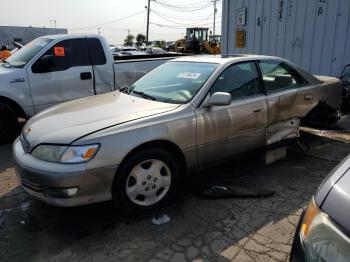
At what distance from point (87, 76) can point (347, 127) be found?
16.5 ft

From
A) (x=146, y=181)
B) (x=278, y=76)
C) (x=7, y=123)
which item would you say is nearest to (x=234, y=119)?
(x=278, y=76)

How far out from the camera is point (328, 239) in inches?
56.6

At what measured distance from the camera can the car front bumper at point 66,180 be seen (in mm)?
2795

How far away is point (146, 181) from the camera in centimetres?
323

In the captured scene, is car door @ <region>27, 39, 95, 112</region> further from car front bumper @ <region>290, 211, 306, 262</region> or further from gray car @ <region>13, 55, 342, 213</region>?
car front bumper @ <region>290, 211, 306, 262</region>

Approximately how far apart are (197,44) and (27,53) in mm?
24692

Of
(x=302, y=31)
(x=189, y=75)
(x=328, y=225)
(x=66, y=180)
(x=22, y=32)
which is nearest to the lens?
(x=328, y=225)

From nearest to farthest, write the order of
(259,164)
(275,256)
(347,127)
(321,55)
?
(275,256) < (259,164) < (347,127) < (321,55)

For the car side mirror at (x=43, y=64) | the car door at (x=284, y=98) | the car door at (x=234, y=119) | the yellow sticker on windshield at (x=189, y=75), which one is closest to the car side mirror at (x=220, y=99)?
the car door at (x=234, y=119)

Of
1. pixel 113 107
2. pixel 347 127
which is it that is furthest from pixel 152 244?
pixel 347 127

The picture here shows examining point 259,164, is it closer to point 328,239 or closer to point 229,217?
point 229,217

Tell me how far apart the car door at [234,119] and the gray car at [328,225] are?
1.92 meters

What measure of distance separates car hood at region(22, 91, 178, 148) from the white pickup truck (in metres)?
2.22

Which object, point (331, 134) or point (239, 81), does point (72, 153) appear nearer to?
point (239, 81)
